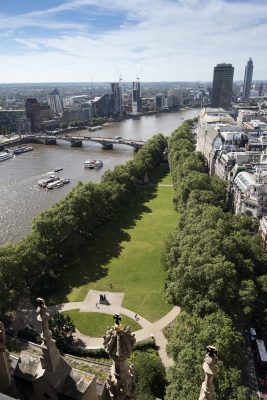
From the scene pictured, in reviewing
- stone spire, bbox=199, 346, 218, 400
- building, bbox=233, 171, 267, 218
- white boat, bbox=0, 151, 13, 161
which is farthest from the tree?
white boat, bbox=0, 151, 13, 161

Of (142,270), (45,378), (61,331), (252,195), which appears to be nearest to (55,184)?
(142,270)

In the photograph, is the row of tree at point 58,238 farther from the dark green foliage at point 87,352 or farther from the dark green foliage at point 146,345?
the dark green foliage at point 146,345

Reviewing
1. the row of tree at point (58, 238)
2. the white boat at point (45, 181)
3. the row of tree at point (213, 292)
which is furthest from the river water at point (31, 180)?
the row of tree at point (213, 292)

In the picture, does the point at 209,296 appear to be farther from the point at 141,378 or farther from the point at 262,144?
the point at 262,144

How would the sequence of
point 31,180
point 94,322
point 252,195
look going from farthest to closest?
point 31,180
point 252,195
point 94,322

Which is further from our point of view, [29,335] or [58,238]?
[58,238]

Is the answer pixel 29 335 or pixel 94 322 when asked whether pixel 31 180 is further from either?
pixel 29 335
